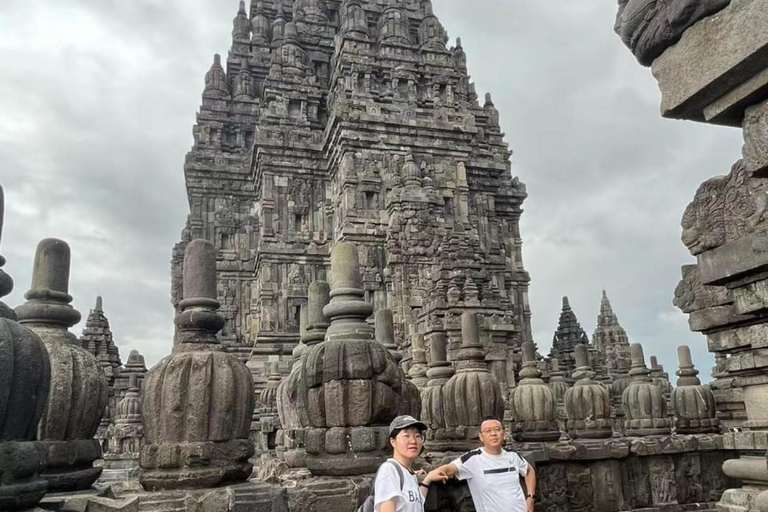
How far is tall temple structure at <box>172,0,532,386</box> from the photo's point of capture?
2409cm

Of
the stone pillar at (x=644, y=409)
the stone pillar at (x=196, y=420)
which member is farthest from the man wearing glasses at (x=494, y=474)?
the stone pillar at (x=644, y=409)

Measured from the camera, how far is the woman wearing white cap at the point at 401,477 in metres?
3.08

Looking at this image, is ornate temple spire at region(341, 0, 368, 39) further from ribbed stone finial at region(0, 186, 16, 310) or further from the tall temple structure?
ribbed stone finial at region(0, 186, 16, 310)

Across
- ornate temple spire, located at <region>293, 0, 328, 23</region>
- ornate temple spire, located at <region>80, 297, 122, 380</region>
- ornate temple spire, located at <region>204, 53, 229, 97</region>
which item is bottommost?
ornate temple spire, located at <region>80, 297, 122, 380</region>

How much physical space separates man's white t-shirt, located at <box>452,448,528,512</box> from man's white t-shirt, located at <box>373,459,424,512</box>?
926 millimetres

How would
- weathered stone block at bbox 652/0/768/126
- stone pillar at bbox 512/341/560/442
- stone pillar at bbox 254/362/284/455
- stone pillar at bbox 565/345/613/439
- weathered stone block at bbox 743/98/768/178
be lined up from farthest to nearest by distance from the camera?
stone pillar at bbox 254/362/284/455 → stone pillar at bbox 565/345/613/439 → stone pillar at bbox 512/341/560/442 → weathered stone block at bbox 743/98/768/178 → weathered stone block at bbox 652/0/768/126

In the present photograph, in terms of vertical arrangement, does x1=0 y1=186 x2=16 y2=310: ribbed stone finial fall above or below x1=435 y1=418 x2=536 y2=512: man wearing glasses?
above

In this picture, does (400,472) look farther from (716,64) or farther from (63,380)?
(716,64)

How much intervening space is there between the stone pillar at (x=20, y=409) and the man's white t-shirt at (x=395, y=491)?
5.51ft

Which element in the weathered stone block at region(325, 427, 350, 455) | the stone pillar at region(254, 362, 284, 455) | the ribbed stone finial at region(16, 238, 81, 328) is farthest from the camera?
the stone pillar at region(254, 362, 284, 455)

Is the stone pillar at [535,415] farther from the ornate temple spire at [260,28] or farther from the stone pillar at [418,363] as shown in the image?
Result: the ornate temple spire at [260,28]

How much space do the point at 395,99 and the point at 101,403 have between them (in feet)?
78.4

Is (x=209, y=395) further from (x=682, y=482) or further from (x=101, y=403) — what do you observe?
(x=682, y=482)


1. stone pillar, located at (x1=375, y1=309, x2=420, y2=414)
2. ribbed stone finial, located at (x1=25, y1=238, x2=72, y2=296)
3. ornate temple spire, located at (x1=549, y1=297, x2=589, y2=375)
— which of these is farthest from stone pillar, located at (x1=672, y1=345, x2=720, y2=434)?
ornate temple spire, located at (x1=549, y1=297, x2=589, y2=375)
